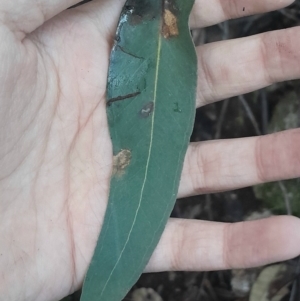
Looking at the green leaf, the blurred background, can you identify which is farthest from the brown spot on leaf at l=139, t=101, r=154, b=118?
the blurred background

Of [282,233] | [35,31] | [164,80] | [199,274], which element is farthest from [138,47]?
[199,274]

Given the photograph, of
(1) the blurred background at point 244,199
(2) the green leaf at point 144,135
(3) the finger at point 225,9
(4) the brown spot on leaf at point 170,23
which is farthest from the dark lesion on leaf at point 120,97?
(1) the blurred background at point 244,199

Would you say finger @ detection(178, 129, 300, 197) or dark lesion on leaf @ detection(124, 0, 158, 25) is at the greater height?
dark lesion on leaf @ detection(124, 0, 158, 25)

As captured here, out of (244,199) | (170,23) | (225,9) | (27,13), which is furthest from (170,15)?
(244,199)

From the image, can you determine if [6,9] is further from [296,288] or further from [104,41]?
[296,288]

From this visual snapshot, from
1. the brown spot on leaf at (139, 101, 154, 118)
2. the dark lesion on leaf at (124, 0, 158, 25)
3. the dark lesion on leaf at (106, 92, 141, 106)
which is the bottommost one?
the brown spot on leaf at (139, 101, 154, 118)

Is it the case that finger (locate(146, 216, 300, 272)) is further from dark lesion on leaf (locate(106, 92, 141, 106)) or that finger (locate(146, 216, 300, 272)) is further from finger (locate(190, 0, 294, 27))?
finger (locate(190, 0, 294, 27))

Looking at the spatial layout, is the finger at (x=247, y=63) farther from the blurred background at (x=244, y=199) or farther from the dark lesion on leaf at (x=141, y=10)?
the blurred background at (x=244, y=199)

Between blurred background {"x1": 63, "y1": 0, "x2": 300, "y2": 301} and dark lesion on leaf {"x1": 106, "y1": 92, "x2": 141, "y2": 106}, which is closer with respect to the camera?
dark lesion on leaf {"x1": 106, "y1": 92, "x2": 141, "y2": 106}
